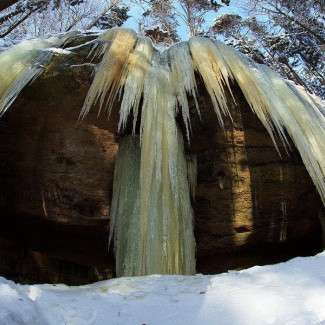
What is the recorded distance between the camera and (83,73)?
149 inches

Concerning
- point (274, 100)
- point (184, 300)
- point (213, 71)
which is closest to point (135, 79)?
point (213, 71)

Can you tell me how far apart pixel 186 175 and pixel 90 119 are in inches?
34.6

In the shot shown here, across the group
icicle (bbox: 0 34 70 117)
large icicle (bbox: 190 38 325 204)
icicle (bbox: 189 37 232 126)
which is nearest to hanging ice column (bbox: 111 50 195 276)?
icicle (bbox: 189 37 232 126)

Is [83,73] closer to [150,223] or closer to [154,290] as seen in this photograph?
[150,223]

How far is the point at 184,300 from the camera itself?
6.08ft

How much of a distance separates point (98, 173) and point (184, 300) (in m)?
2.09

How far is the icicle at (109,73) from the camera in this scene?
144 inches

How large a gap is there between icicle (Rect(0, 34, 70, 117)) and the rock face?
103 mm

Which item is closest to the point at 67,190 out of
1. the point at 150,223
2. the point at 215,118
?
the point at 150,223

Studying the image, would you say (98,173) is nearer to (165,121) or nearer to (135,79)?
(165,121)

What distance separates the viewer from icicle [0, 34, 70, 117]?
139 inches

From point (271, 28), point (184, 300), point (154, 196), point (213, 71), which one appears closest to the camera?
point (184, 300)

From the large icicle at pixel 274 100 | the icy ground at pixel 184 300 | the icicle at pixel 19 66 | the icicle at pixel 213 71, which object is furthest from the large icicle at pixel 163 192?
the icy ground at pixel 184 300

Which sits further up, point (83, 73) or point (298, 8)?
point (298, 8)
